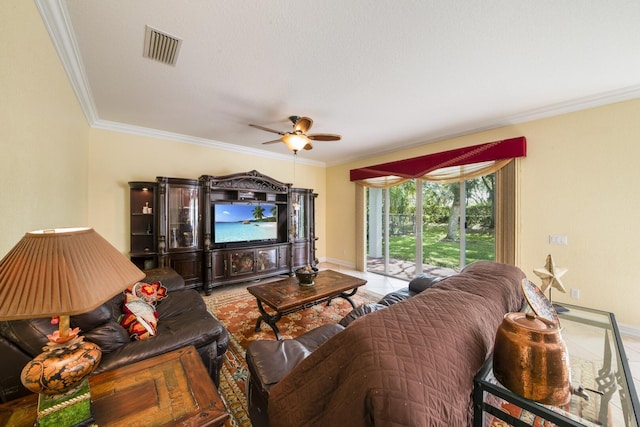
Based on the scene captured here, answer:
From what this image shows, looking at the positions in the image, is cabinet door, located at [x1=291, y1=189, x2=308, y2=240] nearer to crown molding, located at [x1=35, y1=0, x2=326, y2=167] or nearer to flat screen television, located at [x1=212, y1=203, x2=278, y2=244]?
flat screen television, located at [x1=212, y1=203, x2=278, y2=244]

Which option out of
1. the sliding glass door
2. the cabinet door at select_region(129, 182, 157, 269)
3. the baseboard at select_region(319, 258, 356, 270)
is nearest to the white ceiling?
the cabinet door at select_region(129, 182, 157, 269)

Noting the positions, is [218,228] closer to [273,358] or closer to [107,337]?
[107,337]

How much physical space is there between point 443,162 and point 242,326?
Result: 12.4 feet

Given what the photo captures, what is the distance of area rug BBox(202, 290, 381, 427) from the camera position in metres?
1.64

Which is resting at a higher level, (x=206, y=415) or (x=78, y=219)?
(x=78, y=219)

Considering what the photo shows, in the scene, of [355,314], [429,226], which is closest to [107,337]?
[355,314]

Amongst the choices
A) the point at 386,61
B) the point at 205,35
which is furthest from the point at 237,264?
the point at 386,61

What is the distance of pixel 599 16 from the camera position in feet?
5.12

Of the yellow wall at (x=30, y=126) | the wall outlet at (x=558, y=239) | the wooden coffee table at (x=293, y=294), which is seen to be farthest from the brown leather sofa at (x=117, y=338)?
the wall outlet at (x=558, y=239)

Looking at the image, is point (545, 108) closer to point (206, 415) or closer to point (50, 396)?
point (206, 415)

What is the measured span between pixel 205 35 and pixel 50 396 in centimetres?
218

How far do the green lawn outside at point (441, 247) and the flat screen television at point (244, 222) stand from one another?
8.33ft

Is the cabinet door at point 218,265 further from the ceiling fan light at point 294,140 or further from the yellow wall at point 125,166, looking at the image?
the ceiling fan light at point 294,140

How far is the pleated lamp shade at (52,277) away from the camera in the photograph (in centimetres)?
66
